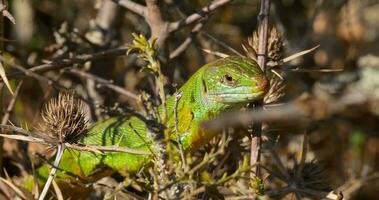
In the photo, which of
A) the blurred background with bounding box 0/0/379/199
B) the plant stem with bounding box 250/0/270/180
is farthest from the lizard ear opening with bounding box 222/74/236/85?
the blurred background with bounding box 0/0/379/199

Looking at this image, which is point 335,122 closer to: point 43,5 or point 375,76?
point 375,76

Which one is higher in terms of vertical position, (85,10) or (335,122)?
(85,10)

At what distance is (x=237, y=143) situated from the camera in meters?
→ 3.56

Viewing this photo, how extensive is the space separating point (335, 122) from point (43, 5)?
9.20ft

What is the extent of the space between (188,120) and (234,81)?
42cm

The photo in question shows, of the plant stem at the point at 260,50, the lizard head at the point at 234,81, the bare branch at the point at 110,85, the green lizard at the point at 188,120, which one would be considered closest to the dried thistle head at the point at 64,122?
the green lizard at the point at 188,120

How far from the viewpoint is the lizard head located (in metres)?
3.13

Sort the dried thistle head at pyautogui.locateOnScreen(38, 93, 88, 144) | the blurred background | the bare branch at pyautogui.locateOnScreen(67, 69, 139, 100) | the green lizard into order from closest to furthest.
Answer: the dried thistle head at pyautogui.locateOnScreen(38, 93, 88, 144), the green lizard, the bare branch at pyautogui.locateOnScreen(67, 69, 139, 100), the blurred background

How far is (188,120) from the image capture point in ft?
12.1

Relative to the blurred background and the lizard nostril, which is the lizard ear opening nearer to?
the lizard nostril

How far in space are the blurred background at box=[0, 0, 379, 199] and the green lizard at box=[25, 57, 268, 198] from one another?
186mm

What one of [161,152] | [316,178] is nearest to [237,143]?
[316,178]

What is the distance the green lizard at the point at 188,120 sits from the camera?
132 inches

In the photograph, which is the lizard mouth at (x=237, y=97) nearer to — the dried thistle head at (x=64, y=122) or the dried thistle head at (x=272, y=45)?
the dried thistle head at (x=272, y=45)
